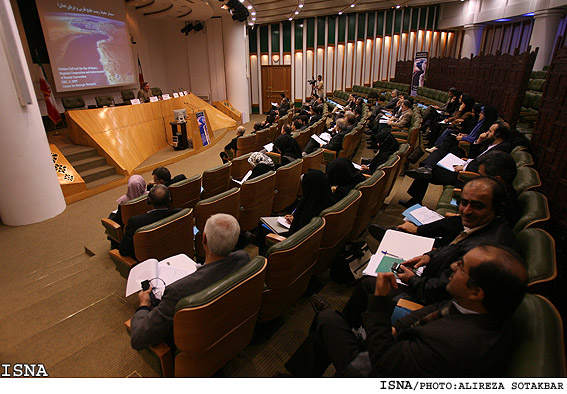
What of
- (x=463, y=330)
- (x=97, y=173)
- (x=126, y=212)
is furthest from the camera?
(x=97, y=173)

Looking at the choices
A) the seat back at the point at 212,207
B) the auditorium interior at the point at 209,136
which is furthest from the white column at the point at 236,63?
the seat back at the point at 212,207

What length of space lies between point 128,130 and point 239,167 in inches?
151

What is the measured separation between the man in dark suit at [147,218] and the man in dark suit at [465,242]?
63.6 inches

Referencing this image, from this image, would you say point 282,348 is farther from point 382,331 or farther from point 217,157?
point 217,157

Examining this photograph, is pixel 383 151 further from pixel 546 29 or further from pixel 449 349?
pixel 546 29

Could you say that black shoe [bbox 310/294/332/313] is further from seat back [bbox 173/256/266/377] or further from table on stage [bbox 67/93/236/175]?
table on stage [bbox 67/93/236/175]

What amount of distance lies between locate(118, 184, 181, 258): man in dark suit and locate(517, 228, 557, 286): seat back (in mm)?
2371

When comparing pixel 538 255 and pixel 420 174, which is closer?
pixel 538 255

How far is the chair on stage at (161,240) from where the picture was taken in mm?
2262

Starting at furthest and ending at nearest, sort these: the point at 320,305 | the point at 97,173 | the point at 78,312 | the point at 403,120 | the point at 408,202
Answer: the point at 403,120 → the point at 97,173 → the point at 408,202 → the point at 78,312 → the point at 320,305

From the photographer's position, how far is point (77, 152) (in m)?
6.09

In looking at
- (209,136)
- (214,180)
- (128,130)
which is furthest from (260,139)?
(214,180)

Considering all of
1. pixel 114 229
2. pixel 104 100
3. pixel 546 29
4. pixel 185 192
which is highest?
pixel 546 29

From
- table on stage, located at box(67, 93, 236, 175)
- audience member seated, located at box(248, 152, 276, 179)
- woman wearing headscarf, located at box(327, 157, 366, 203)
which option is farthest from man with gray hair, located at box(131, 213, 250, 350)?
table on stage, located at box(67, 93, 236, 175)
